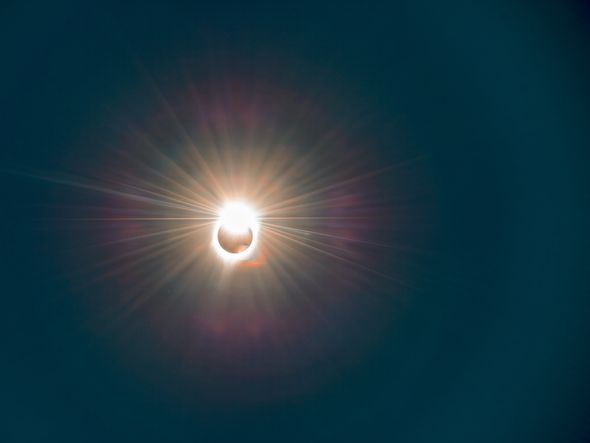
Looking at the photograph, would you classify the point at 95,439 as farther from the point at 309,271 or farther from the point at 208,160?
the point at 208,160

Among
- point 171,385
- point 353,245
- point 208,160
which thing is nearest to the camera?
point 208,160

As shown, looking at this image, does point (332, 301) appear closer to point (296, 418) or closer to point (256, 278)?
point (256, 278)

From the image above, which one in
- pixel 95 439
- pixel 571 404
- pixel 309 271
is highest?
pixel 309 271

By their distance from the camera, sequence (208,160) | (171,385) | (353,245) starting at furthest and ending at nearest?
(171,385) → (353,245) → (208,160)

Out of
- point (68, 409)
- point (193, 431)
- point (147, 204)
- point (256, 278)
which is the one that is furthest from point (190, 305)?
point (68, 409)

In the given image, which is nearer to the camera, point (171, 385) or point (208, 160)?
point (208, 160)

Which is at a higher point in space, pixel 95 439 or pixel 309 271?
pixel 309 271
